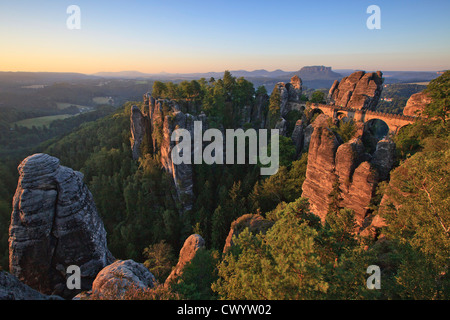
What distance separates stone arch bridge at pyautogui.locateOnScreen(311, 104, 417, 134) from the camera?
37594 millimetres

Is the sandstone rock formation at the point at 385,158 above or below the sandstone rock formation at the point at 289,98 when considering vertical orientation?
below

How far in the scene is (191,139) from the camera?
37562 millimetres

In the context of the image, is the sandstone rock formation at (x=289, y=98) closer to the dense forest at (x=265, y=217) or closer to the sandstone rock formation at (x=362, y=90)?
the dense forest at (x=265, y=217)

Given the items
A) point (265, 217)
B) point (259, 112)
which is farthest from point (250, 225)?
point (259, 112)

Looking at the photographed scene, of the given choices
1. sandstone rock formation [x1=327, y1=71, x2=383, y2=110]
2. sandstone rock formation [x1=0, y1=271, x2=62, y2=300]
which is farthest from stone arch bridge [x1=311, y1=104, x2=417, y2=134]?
sandstone rock formation [x1=0, y1=271, x2=62, y2=300]

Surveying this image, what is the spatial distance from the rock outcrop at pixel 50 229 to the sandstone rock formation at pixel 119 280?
4197 mm

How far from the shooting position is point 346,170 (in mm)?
22375

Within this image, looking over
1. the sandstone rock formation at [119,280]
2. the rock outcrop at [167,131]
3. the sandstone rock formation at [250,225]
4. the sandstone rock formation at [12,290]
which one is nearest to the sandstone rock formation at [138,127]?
the rock outcrop at [167,131]

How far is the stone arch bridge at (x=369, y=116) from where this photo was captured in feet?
123

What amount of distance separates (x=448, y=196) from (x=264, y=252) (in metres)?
9.67

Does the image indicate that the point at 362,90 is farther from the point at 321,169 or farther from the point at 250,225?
the point at 250,225
